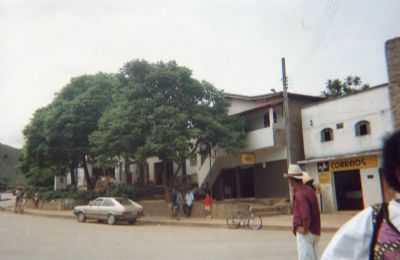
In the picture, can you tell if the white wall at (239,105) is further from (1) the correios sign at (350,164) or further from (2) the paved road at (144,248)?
→ (2) the paved road at (144,248)

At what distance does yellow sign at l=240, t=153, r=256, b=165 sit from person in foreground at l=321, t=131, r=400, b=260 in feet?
86.3

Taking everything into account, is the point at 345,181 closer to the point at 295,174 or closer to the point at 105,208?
the point at 105,208

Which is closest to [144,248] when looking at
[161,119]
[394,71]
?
[394,71]

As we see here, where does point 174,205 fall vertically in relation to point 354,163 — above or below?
below

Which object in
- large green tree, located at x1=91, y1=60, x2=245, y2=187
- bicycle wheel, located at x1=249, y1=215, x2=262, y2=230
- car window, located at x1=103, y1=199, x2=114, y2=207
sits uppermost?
large green tree, located at x1=91, y1=60, x2=245, y2=187

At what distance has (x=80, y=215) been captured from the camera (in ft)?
82.0

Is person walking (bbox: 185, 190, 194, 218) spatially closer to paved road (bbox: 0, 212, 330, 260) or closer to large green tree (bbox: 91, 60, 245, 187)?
large green tree (bbox: 91, 60, 245, 187)

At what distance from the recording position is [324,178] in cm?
2414

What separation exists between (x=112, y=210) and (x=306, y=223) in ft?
60.6

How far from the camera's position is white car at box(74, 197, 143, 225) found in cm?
2253

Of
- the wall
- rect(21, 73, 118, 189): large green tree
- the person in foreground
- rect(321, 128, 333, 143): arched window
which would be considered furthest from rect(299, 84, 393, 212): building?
the person in foreground

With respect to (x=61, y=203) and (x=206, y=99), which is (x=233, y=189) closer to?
(x=206, y=99)

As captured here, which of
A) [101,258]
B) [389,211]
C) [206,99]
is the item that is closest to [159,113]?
[206,99]

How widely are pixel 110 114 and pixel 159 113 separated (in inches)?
150
